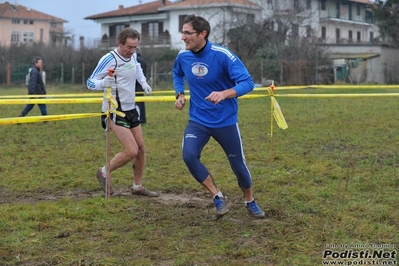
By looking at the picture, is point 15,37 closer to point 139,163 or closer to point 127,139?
point 139,163

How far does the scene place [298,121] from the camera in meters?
16.1

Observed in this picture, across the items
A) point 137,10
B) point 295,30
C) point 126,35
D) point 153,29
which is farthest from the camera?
point 137,10

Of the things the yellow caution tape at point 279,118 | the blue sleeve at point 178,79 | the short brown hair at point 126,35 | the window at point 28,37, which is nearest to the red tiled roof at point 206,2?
the window at point 28,37

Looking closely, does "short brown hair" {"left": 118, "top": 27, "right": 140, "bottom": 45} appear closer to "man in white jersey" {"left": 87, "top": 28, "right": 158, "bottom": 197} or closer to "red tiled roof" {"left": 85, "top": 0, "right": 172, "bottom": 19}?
"man in white jersey" {"left": 87, "top": 28, "right": 158, "bottom": 197}

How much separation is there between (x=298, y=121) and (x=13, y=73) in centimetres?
3341

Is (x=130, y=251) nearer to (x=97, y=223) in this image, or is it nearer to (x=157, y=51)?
(x=97, y=223)

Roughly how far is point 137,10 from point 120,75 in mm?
57479

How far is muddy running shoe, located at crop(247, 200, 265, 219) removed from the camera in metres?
6.45

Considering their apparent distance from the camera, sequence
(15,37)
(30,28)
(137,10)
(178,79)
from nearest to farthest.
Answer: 1. (178,79)
2. (15,37)
3. (30,28)
4. (137,10)

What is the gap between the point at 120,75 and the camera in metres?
7.38

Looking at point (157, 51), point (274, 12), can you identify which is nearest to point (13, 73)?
point (157, 51)

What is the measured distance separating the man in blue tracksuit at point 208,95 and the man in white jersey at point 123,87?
1042mm

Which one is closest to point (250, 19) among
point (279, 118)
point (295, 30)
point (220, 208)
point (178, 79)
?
point (295, 30)

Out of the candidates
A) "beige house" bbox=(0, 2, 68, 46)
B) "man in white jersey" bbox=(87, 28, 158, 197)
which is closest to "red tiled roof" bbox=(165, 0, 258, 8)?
"beige house" bbox=(0, 2, 68, 46)
